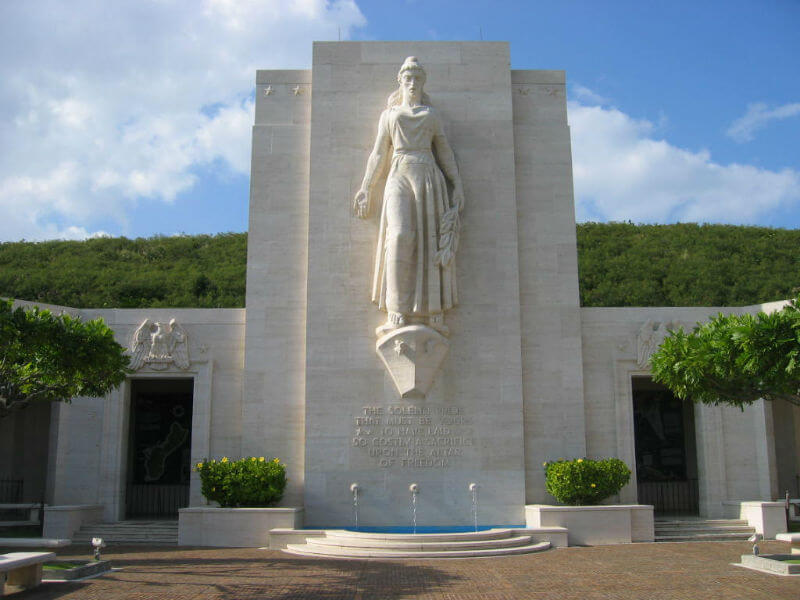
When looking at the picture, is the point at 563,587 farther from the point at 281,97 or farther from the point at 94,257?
the point at 94,257

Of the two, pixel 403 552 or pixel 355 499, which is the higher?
pixel 355 499

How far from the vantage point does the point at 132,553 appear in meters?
16.8

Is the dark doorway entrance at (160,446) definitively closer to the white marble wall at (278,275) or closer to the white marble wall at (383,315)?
the white marble wall at (278,275)

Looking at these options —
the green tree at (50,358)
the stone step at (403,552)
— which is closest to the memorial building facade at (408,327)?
the stone step at (403,552)

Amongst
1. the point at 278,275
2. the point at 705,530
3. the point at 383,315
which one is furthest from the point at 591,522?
the point at 278,275

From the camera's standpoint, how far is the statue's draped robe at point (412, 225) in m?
19.1

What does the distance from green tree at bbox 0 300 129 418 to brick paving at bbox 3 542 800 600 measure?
11.4ft

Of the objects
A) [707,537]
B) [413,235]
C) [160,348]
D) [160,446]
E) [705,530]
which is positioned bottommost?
[707,537]

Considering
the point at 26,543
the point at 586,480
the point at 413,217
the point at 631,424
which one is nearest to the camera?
the point at 26,543

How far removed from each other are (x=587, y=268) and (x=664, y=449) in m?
18.6

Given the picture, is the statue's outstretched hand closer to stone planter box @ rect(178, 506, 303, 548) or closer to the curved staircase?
stone planter box @ rect(178, 506, 303, 548)

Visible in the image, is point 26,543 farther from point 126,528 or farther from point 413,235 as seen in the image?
point 413,235

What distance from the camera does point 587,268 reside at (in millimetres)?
42312

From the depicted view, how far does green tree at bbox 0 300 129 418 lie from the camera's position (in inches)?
527
